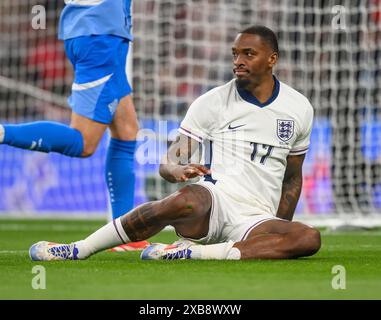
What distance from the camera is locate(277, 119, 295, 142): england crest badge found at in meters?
5.16

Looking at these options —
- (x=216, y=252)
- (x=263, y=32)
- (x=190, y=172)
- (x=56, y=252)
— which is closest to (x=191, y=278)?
(x=190, y=172)

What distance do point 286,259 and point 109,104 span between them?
1.58m

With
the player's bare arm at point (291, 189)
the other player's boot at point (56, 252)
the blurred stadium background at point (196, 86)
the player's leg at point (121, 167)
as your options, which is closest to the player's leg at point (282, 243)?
the player's bare arm at point (291, 189)

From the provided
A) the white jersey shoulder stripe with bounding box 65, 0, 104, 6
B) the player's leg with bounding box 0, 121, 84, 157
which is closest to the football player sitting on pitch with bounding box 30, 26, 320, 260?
the player's leg with bounding box 0, 121, 84, 157

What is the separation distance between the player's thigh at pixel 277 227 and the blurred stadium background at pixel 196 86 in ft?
12.1

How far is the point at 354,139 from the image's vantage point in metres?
10.2

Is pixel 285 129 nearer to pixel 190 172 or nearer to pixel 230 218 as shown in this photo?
pixel 230 218

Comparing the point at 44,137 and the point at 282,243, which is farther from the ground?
the point at 44,137

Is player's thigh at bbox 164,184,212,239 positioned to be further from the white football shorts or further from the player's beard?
the player's beard

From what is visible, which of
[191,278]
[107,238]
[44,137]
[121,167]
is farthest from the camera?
[121,167]

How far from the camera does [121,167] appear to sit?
616cm

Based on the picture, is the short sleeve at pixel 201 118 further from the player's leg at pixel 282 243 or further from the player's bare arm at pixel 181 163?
the player's leg at pixel 282 243

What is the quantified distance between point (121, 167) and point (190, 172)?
5.52 ft

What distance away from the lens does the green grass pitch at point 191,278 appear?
3.60 meters
